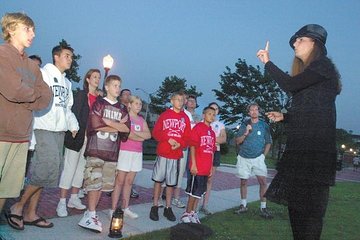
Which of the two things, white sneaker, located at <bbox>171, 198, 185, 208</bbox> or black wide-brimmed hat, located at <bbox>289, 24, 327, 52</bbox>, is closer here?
black wide-brimmed hat, located at <bbox>289, 24, 327, 52</bbox>

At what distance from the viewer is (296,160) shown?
8.59 ft

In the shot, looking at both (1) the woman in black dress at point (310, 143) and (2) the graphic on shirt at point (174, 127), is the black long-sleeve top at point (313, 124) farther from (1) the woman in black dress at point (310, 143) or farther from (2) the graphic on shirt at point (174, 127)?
(2) the graphic on shirt at point (174, 127)

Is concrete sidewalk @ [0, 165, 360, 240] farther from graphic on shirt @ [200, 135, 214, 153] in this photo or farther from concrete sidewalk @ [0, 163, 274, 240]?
graphic on shirt @ [200, 135, 214, 153]

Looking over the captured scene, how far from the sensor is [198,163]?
552cm

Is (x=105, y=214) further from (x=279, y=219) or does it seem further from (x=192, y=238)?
(x=279, y=219)

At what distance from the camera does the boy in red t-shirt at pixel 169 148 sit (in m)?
5.56

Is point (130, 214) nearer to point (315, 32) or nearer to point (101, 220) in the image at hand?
point (101, 220)

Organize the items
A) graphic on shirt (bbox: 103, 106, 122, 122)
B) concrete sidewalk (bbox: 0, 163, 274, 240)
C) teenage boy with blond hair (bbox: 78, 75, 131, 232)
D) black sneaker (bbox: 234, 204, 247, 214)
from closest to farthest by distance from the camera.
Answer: concrete sidewalk (bbox: 0, 163, 274, 240) → teenage boy with blond hair (bbox: 78, 75, 131, 232) → graphic on shirt (bbox: 103, 106, 122, 122) → black sneaker (bbox: 234, 204, 247, 214)

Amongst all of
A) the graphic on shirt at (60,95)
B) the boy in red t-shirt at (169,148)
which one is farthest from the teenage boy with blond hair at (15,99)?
the boy in red t-shirt at (169,148)

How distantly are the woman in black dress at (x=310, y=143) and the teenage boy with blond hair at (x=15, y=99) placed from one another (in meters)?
2.38

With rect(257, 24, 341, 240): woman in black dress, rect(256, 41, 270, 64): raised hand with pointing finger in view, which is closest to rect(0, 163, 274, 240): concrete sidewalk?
rect(257, 24, 341, 240): woman in black dress

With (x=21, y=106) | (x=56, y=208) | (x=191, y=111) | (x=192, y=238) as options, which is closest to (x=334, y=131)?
(x=192, y=238)

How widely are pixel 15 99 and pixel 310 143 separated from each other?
8.52 feet

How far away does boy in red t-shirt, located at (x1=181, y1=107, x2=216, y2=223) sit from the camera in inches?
213
